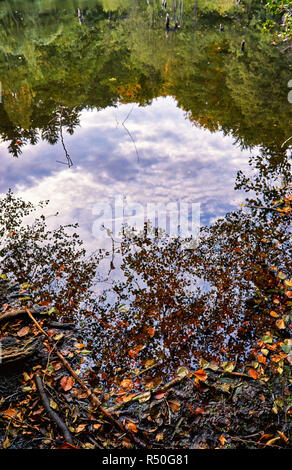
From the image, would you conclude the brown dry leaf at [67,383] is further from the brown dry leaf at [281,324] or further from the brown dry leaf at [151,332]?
the brown dry leaf at [281,324]

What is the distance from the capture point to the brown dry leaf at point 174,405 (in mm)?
2340

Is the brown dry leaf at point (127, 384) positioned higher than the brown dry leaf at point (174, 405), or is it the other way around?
the brown dry leaf at point (127, 384)

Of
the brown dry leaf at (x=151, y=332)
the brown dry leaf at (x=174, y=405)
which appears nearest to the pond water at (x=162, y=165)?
the brown dry leaf at (x=151, y=332)

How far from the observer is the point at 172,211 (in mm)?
5117

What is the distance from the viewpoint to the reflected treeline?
8148mm

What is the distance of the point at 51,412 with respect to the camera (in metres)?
2.26

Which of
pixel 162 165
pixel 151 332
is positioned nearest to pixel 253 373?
pixel 151 332

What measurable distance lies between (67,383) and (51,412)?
0.34 metres

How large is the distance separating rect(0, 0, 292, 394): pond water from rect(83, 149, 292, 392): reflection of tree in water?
0.02 metres

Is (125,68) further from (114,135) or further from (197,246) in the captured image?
(197,246)

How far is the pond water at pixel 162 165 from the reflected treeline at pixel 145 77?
0.08m

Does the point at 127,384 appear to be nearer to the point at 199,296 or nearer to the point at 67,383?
the point at 67,383

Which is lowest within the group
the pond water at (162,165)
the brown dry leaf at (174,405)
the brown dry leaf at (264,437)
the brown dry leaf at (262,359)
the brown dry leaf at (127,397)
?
the brown dry leaf at (264,437)
